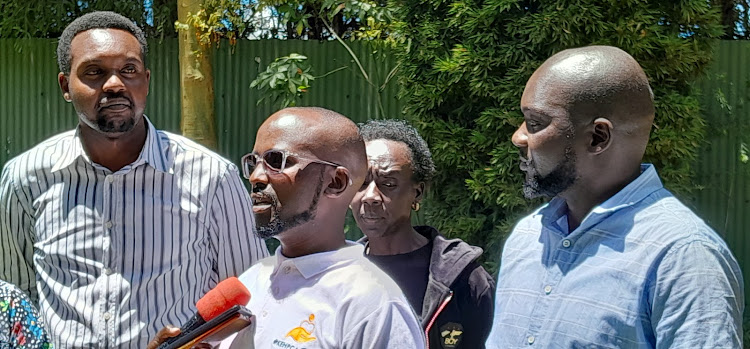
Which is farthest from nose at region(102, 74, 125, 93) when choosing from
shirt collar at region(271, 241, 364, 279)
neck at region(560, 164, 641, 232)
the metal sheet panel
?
the metal sheet panel

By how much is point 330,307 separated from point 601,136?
2.90ft

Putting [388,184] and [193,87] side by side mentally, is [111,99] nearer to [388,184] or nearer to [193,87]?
[388,184]

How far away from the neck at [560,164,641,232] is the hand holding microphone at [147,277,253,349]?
97 centimetres

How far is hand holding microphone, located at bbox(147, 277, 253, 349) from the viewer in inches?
85.7

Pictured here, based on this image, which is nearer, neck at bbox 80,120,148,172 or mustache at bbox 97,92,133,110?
mustache at bbox 97,92,133,110

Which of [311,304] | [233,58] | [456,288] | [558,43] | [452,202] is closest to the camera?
[311,304]

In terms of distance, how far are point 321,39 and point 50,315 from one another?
6729 millimetres

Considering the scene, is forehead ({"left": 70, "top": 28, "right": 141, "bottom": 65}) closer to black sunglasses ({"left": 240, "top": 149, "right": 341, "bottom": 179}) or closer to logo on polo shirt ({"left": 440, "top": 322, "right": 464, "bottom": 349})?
black sunglasses ({"left": 240, "top": 149, "right": 341, "bottom": 179})

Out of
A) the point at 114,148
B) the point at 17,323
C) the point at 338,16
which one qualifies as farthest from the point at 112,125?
the point at 338,16

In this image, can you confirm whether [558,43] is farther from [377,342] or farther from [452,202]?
[377,342]

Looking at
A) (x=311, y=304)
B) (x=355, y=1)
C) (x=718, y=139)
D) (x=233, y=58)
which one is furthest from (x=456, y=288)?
(x=233, y=58)

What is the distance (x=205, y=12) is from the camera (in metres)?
8.02

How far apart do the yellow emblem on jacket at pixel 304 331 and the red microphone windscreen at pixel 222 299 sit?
160 millimetres

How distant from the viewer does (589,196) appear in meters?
2.52
